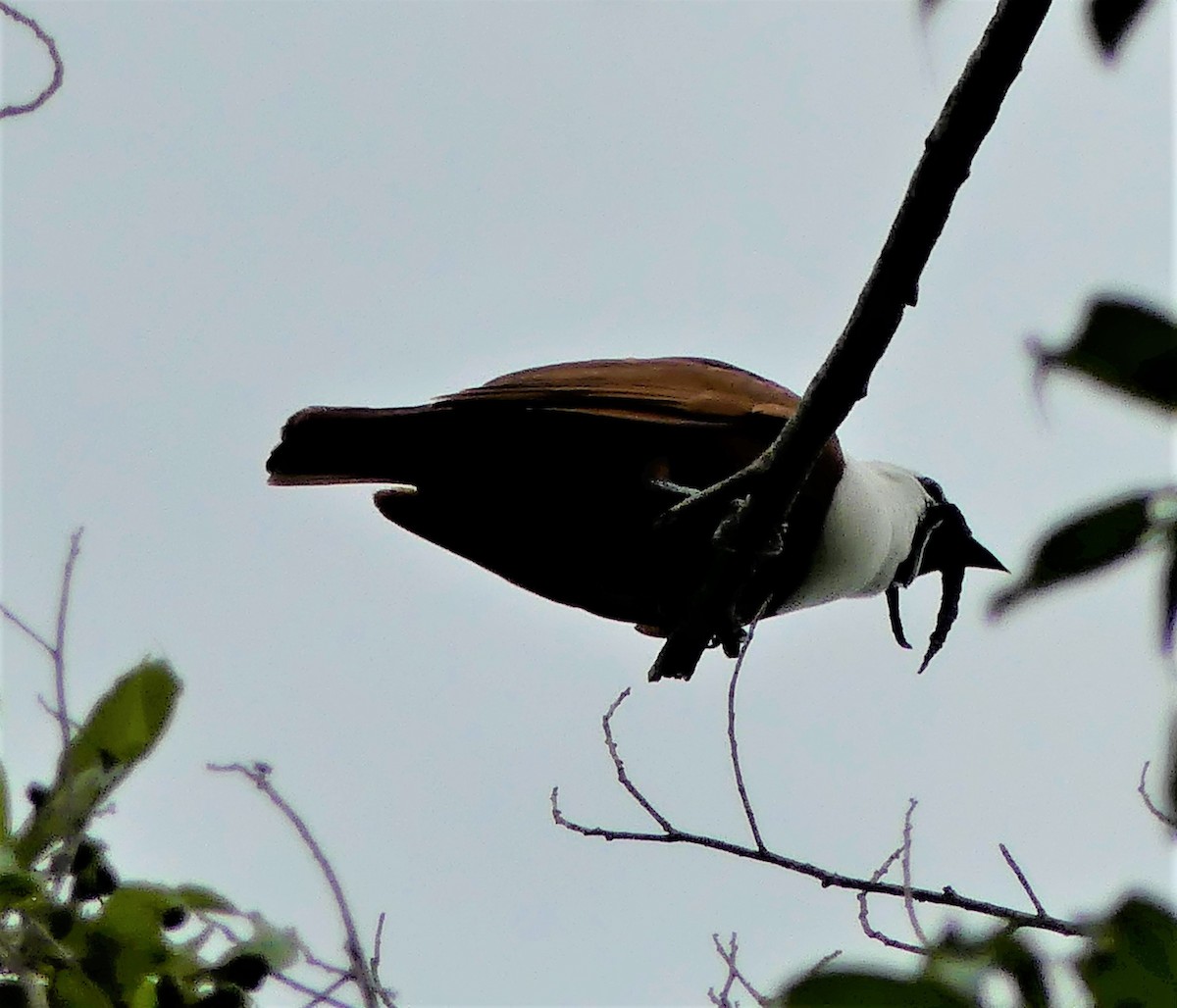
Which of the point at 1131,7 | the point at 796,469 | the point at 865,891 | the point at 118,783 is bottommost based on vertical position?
the point at 865,891

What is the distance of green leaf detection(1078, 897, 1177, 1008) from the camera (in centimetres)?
88

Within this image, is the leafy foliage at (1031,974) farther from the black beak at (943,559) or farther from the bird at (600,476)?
the black beak at (943,559)

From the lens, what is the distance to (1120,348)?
76cm

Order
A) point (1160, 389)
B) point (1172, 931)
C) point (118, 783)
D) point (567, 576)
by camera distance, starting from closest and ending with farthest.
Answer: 1. point (1160, 389)
2. point (1172, 931)
3. point (118, 783)
4. point (567, 576)

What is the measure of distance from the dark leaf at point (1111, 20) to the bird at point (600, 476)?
7.70ft

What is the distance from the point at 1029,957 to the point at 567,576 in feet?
8.63

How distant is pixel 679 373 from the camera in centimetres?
349

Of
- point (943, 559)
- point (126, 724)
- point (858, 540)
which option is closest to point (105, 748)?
point (126, 724)

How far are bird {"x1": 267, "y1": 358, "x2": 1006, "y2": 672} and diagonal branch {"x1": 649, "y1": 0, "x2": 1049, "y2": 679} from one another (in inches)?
7.1

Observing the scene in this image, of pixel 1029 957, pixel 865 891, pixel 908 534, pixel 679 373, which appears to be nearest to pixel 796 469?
pixel 865 891

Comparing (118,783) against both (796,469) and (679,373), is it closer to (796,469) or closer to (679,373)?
(796,469)

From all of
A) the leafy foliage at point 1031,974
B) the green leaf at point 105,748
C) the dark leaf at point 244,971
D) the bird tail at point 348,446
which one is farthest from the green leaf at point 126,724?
the leafy foliage at point 1031,974

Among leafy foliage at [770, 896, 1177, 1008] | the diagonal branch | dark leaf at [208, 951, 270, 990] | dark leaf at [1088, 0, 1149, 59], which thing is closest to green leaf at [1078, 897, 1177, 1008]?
leafy foliage at [770, 896, 1177, 1008]

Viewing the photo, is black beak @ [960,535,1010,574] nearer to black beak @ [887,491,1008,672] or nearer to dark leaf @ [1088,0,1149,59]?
black beak @ [887,491,1008,672]
